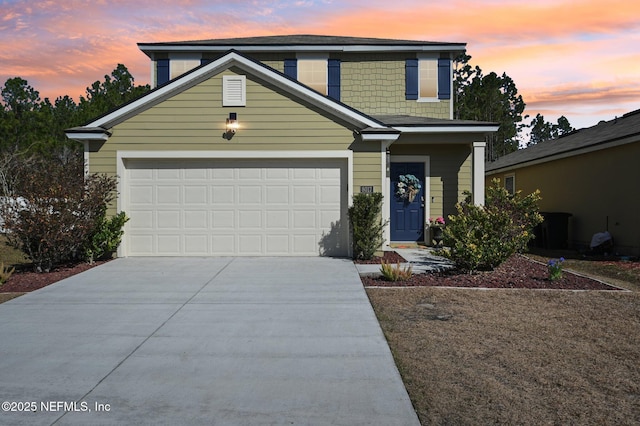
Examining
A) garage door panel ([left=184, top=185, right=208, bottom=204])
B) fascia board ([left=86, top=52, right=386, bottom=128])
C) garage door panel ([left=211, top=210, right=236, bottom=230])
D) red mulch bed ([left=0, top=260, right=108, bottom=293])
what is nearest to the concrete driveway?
red mulch bed ([left=0, top=260, right=108, bottom=293])

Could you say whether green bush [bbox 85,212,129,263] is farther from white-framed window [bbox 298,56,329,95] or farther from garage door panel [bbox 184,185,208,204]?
white-framed window [bbox 298,56,329,95]

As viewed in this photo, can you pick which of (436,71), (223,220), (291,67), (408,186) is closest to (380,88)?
(436,71)

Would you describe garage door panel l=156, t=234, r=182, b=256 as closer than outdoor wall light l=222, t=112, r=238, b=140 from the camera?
No

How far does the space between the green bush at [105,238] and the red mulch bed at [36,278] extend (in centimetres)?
24

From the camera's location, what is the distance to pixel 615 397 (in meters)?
3.93

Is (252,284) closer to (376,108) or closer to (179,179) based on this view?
(179,179)

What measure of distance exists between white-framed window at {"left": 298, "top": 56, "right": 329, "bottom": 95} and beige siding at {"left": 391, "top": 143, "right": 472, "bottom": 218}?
146 inches

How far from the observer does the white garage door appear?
11.4 m

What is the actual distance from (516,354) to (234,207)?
302 inches

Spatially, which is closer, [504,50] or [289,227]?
[289,227]

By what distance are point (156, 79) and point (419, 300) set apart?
11.9m

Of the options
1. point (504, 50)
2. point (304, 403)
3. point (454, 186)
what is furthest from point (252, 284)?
point (504, 50)

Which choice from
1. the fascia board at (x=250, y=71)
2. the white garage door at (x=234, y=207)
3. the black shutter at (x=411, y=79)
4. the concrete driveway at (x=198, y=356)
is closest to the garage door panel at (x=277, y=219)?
the white garage door at (x=234, y=207)

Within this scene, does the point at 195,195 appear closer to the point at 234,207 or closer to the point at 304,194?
the point at 234,207
